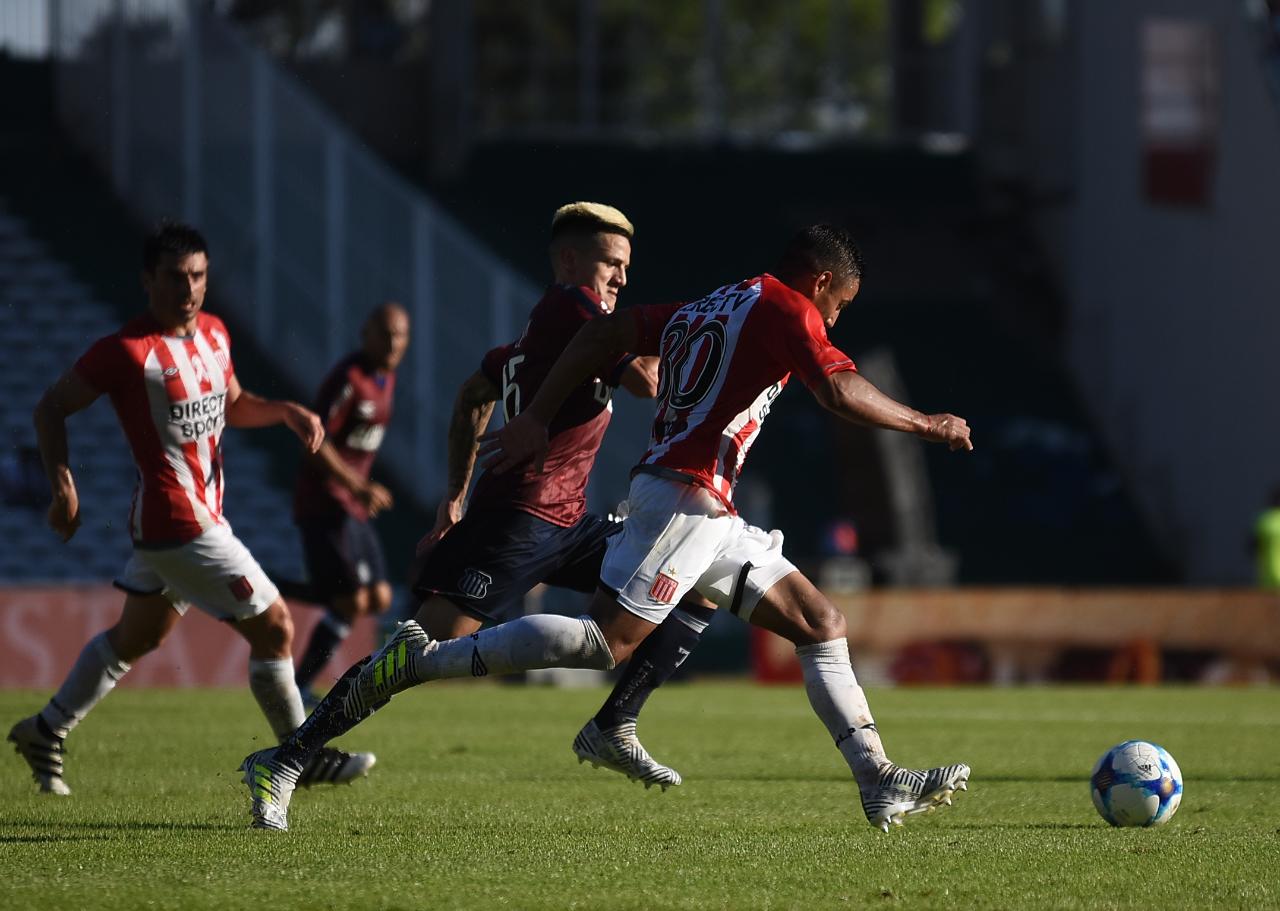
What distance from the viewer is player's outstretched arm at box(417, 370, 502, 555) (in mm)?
7582

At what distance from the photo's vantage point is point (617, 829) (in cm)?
708

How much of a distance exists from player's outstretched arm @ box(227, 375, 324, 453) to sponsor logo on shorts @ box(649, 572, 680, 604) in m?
1.67

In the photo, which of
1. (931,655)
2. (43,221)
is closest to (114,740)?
(931,655)

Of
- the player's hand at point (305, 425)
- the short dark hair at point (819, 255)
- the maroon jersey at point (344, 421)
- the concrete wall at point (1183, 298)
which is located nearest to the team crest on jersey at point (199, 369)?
the player's hand at point (305, 425)

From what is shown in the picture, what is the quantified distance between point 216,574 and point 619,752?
169 centimetres

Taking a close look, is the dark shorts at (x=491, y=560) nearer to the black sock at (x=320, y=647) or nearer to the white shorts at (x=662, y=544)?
the white shorts at (x=662, y=544)

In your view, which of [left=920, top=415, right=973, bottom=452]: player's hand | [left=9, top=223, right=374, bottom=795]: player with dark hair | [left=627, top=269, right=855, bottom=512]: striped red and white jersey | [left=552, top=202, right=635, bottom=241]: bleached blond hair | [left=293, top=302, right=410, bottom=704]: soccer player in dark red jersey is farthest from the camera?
[left=293, top=302, right=410, bottom=704]: soccer player in dark red jersey

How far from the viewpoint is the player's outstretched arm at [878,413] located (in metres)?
6.46

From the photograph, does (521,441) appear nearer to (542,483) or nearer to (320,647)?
(542,483)

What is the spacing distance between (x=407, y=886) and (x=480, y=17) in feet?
85.3

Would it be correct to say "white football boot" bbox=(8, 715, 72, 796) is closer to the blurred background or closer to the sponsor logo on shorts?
the sponsor logo on shorts

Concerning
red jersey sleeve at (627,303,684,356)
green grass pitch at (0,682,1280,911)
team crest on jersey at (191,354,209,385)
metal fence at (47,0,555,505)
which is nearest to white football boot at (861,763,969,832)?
green grass pitch at (0,682,1280,911)

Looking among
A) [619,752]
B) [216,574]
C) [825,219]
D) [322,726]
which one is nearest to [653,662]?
[619,752]

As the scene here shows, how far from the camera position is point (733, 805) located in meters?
7.94
